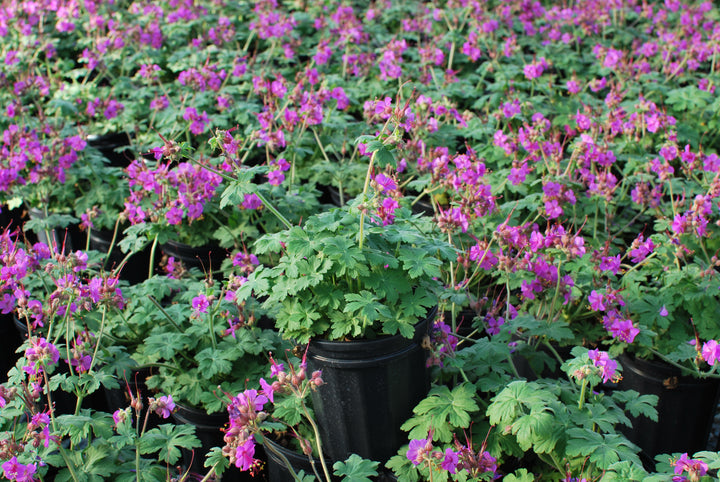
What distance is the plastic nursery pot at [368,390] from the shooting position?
8.97 ft

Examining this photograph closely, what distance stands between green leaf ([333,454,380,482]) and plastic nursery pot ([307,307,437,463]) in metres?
0.33

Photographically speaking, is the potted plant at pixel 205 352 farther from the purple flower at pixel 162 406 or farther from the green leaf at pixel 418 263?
the green leaf at pixel 418 263

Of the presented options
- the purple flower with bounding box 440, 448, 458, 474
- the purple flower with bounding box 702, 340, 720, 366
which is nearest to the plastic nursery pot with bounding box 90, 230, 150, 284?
the purple flower with bounding box 440, 448, 458, 474

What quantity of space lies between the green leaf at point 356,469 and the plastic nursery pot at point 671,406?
1.79m

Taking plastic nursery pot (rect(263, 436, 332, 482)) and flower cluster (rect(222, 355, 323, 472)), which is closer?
flower cluster (rect(222, 355, 323, 472))

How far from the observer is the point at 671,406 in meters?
3.58

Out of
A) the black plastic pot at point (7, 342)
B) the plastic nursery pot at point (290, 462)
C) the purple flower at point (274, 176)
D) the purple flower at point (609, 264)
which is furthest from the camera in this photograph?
the black plastic pot at point (7, 342)

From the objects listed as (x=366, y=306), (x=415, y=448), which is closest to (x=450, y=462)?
(x=415, y=448)

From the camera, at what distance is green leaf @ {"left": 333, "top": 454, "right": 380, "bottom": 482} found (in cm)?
247

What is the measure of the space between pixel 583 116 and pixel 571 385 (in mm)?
2393

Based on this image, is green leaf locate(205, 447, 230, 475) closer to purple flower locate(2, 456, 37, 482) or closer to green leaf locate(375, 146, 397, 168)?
purple flower locate(2, 456, 37, 482)

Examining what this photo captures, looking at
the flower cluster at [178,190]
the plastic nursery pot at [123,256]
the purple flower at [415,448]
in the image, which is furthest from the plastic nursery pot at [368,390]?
the plastic nursery pot at [123,256]

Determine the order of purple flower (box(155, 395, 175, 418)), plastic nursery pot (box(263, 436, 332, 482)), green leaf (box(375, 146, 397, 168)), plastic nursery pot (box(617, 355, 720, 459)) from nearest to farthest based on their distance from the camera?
green leaf (box(375, 146, 397, 168))
purple flower (box(155, 395, 175, 418))
plastic nursery pot (box(263, 436, 332, 482))
plastic nursery pot (box(617, 355, 720, 459))

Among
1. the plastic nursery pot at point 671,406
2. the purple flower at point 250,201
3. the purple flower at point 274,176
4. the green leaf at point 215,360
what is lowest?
the plastic nursery pot at point 671,406
